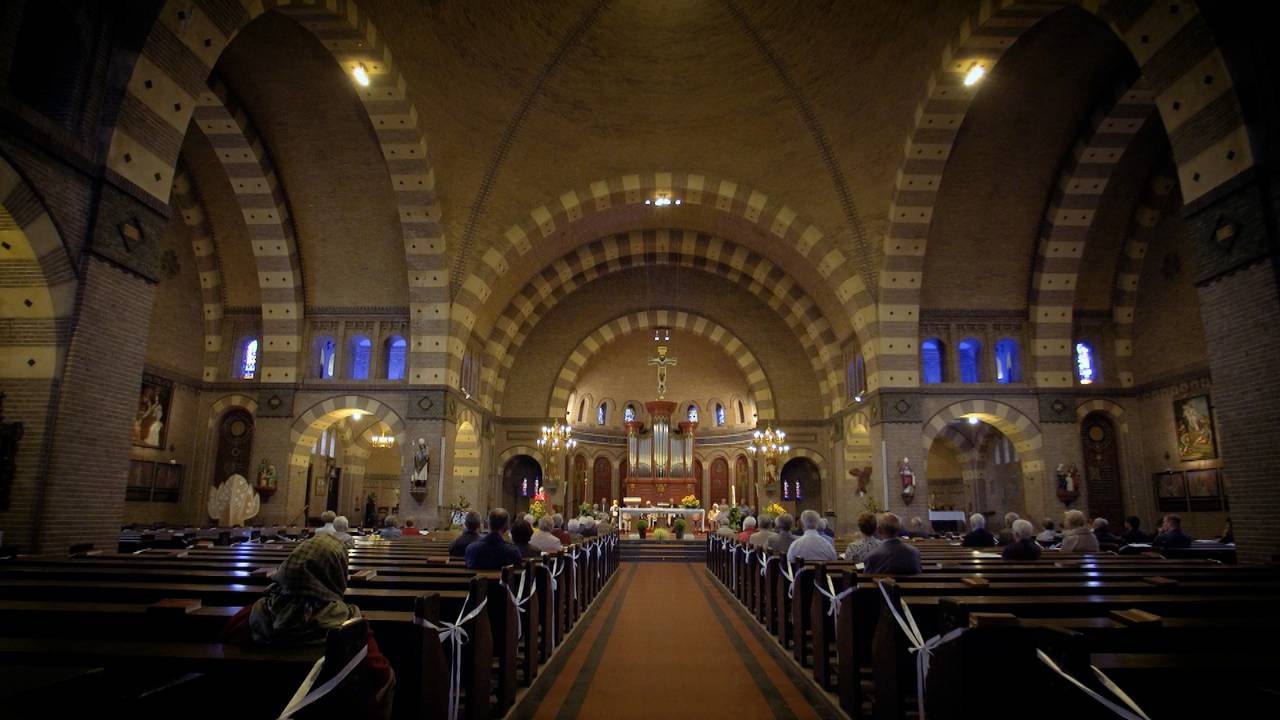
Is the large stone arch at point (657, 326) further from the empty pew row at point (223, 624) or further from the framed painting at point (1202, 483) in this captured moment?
the empty pew row at point (223, 624)

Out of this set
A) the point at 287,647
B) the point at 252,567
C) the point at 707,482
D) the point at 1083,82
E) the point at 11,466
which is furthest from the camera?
the point at 707,482

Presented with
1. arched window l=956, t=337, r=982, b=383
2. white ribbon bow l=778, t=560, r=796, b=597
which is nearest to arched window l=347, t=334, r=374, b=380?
white ribbon bow l=778, t=560, r=796, b=597

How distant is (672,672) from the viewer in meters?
6.16

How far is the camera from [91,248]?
858 cm

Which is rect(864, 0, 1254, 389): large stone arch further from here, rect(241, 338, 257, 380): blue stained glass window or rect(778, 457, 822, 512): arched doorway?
rect(241, 338, 257, 380): blue stained glass window

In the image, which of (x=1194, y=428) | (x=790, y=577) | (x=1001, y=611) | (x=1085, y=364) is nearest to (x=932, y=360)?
(x=1085, y=364)

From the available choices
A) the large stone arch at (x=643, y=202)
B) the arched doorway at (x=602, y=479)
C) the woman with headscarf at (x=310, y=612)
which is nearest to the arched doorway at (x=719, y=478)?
the arched doorway at (x=602, y=479)

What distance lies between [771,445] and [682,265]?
7.25 meters

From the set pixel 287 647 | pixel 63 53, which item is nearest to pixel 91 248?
pixel 63 53

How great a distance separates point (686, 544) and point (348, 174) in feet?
44.0

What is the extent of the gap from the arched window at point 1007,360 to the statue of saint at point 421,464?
15.6 metres

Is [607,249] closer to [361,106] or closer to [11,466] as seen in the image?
[361,106]

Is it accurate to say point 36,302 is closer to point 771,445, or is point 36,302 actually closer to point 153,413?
point 153,413

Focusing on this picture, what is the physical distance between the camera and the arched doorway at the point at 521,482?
27.1 meters
